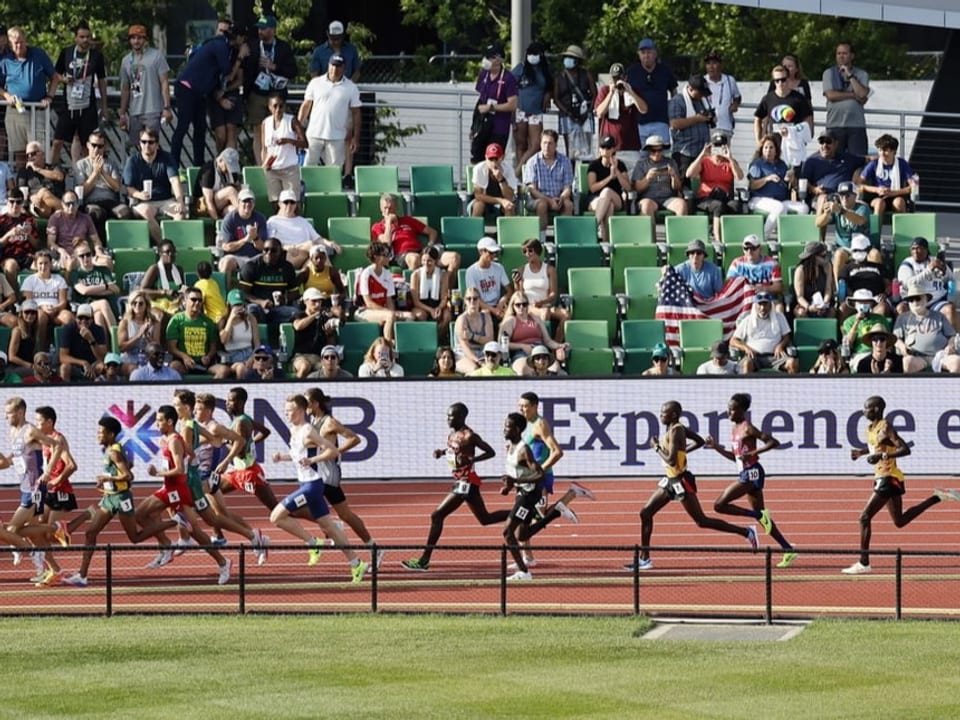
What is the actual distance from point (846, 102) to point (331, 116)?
21.9ft

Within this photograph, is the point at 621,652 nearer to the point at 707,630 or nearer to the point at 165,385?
the point at 707,630

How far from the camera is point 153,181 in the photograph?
91.7ft

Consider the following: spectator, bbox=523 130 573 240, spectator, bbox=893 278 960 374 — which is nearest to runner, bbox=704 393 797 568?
spectator, bbox=893 278 960 374

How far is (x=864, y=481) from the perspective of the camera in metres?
24.0

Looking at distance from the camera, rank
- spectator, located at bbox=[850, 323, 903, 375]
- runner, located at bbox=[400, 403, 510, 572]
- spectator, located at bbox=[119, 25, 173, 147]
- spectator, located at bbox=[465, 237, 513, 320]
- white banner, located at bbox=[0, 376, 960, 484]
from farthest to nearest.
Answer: spectator, located at bbox=[119, 25, 173, 147]
spectator, located at bbox=[465, 237, 513, 320]
spectator, located at bbox=[850, 323, 903, 375]
white banner, located at bbox=[0, 376, 960, 484]
runner, located at bbox=[400, 403, 510, 572]

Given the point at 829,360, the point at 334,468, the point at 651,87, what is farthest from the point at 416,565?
the point at 651,87

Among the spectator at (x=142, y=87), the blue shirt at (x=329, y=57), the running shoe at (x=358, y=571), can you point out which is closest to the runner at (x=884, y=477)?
the running shoe at (x=358, y=571)

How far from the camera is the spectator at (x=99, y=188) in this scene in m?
27.5

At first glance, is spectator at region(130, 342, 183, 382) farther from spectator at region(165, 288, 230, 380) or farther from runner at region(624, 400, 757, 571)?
runner at region(624, 400, 757, 571)

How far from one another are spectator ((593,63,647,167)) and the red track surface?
6565mm

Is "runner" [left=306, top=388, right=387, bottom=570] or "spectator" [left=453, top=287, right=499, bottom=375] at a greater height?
"spectator" [left=453, top=287, right=499, bottom=375]

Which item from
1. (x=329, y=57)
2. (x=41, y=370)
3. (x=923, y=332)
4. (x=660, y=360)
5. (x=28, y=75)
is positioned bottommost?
(x=41, y=370)

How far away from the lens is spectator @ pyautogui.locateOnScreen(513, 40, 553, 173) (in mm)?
29453

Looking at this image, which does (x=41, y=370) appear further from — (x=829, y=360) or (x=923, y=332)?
(x=923, y=332)
